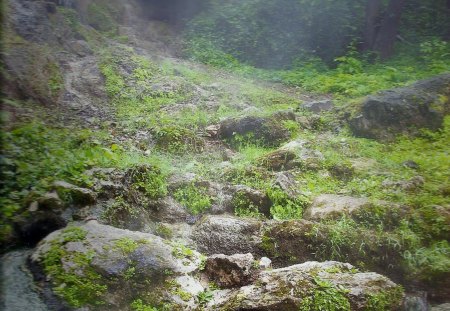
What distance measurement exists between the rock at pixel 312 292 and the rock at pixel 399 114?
185 inches

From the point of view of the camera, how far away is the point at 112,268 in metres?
4.22

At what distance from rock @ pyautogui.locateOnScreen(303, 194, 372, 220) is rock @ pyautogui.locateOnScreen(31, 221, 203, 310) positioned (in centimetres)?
204

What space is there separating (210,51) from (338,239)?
10.2 metres

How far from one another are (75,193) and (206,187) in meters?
2.13

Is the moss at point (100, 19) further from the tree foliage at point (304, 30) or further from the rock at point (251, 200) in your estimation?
the rock at point (251, 200)

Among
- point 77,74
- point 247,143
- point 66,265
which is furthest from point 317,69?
point 66,265

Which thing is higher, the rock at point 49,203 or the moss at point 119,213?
the rock at point 49,203

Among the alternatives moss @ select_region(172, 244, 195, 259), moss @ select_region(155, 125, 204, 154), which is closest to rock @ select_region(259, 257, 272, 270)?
moss @ select_region(172, 244, 195, 259)

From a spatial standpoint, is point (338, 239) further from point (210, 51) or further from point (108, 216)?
point (210, 51)

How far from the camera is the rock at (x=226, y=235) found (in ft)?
17.5

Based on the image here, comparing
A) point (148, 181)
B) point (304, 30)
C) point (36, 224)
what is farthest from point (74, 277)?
point (304, 30)

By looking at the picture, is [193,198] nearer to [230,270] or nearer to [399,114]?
[230,270]

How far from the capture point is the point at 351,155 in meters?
7.54

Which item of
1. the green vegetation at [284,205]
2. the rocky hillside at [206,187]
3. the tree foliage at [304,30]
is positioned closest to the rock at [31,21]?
the rocky hillside at [206,187]
